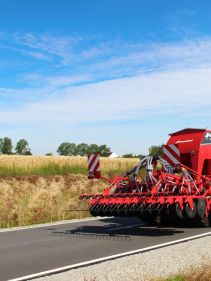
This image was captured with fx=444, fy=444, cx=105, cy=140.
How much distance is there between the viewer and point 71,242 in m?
11.1

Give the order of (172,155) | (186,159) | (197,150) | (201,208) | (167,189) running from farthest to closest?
(186,159)
(197,150)
(172,155)
(167,189)
(201,208)

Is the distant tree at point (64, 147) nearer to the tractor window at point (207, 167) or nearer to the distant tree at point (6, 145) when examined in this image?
the distant tree at point (6, 145)

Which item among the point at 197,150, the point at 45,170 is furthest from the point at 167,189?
the point at 45,170

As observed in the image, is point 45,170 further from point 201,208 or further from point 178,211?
point 178,211

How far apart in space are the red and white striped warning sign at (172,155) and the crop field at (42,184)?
864cm

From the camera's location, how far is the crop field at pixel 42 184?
982 inches

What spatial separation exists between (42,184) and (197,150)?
1771 cm

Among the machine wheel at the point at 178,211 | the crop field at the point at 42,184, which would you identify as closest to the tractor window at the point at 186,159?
the machine wheel at the point at 178,211

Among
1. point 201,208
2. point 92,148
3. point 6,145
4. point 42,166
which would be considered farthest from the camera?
point 92,148

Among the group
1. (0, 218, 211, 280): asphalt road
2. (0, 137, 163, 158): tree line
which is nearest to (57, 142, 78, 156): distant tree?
(0, 137, 163, 158): tree line

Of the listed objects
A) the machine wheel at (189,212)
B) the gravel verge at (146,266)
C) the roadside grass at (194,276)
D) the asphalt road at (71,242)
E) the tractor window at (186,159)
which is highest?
the tractor window at (186,159)

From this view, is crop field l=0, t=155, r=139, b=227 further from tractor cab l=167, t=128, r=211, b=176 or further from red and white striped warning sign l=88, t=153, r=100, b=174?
tractor cab l=167, t=128, r=211, b=176

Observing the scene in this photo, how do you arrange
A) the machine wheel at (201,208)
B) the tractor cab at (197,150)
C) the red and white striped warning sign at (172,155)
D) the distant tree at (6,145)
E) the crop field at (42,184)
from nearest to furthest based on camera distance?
1. the machine wheel at (201,208)
2. the red and white striped warning sign at (172,155)
3. the tractor cab at (197,150)
4. the crop field at (42,184)
5. the distant tree at (6,145)

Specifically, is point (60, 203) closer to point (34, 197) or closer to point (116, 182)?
point (34, 197)
